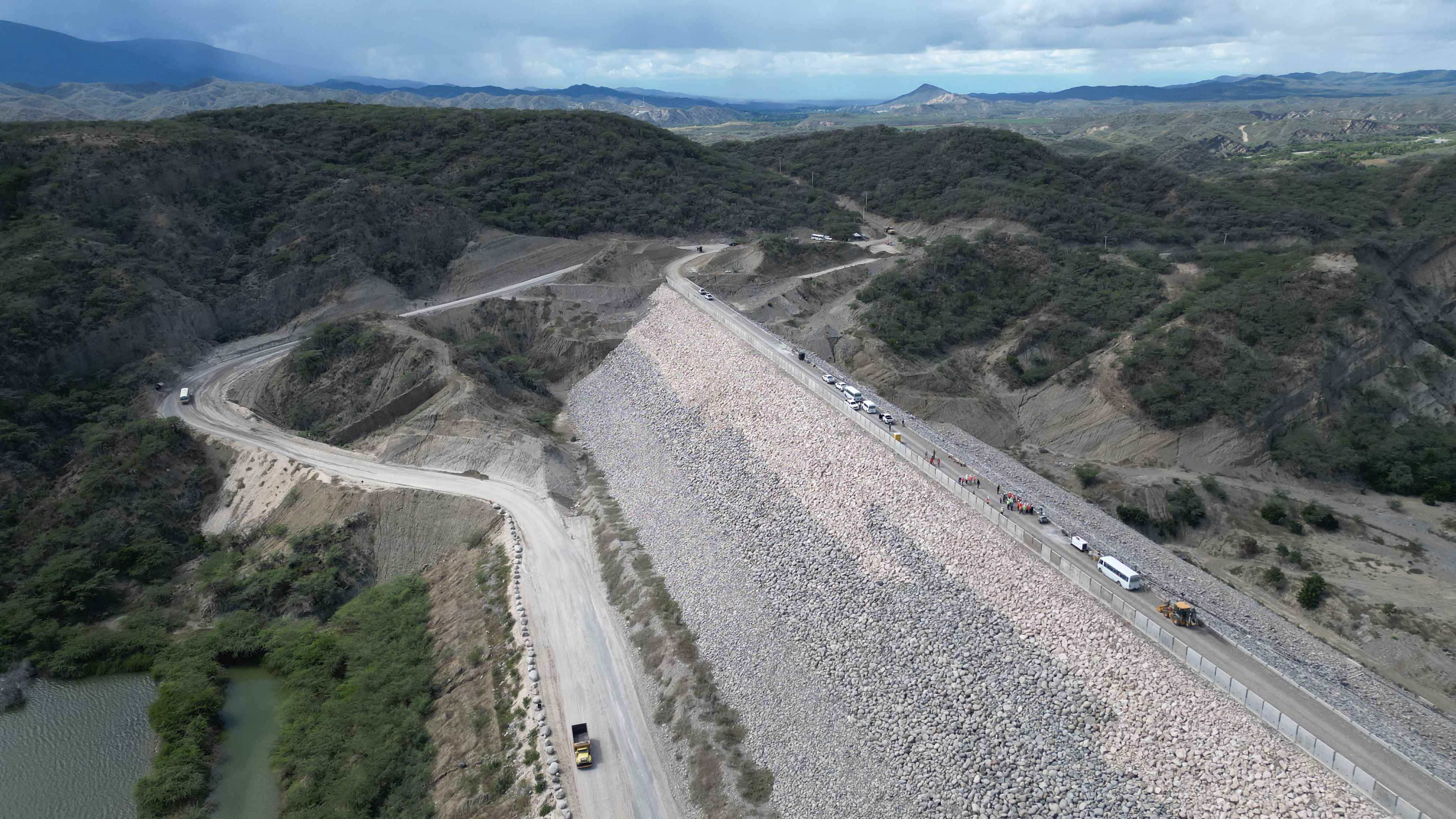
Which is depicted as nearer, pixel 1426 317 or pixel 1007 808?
pixel 1007 808

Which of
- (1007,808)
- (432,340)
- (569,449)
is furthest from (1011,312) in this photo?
(1007,808)

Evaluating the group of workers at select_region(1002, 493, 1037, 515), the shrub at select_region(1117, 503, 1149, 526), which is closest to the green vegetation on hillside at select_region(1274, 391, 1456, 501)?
the shrub at select_region(1117, 503, 1149, 526)

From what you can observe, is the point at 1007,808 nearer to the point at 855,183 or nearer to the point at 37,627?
the point at 37,627

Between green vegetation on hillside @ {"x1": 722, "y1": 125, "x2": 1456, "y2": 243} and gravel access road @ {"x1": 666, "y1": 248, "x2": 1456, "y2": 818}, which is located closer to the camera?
gravel access road @ {"x1": 666, "y1": 248, "x2": 1456, "y2": 818}

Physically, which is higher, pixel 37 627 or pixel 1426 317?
pixel 1426 317

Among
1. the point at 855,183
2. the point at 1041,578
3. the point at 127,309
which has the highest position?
the point at 855,183

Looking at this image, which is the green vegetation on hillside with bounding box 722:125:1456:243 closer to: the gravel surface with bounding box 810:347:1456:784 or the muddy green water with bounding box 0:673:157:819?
the gravel surface with bounding box 810:347:1456:784

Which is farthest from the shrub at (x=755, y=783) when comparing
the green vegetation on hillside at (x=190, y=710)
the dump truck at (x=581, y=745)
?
the green vegetation on hillside at (x=190, y=710)
